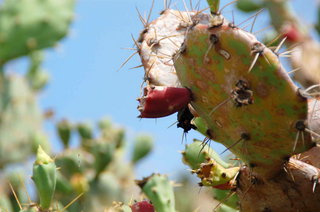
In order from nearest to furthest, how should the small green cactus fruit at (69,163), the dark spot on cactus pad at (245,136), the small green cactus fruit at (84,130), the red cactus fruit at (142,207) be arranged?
1. the dark spot on cactus pad at (245,136)
2. the red cactus fruit at (142,207)
3. the small green cactus fruit at (69,163)
4. the small green cactus fruit at (84,130)

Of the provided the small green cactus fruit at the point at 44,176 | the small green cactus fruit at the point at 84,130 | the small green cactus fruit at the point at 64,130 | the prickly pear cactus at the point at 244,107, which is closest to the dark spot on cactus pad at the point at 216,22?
the prickly pear cactus at the point at 244,107

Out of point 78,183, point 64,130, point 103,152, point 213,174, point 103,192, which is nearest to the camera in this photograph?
point 213,174

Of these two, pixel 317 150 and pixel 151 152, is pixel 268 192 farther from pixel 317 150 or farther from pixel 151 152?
pixel 151 152

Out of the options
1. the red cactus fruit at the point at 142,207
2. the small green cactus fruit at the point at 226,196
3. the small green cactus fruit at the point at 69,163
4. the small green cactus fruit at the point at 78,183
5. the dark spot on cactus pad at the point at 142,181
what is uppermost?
the dark spot on cactus pad at the point at 142,181

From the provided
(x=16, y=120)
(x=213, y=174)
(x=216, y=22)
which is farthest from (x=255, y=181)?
(x=16, y=120)

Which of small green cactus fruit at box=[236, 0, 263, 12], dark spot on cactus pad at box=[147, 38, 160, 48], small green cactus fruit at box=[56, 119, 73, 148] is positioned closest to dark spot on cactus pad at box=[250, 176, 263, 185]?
dark spot on cactus pad at box=[147, 38, 160, 48]

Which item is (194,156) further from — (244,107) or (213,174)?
(244,107)

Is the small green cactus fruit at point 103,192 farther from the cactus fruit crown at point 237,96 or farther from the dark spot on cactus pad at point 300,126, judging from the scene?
the dark spot on cactus pad at point 300,126

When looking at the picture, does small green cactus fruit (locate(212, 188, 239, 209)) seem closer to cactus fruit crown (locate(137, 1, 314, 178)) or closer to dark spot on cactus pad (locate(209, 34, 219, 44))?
cactus fruit crown (locate(137, 1, 314, 178))
